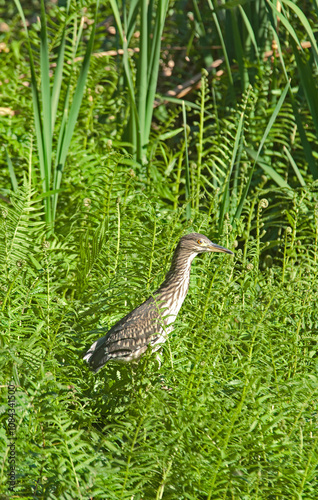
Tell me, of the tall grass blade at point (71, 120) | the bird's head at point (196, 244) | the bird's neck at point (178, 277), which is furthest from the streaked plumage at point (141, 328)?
the tall grass blade at point (71, 120)

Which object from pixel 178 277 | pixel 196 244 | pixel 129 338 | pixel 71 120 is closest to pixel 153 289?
pixel 178 277

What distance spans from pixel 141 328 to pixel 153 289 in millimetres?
501

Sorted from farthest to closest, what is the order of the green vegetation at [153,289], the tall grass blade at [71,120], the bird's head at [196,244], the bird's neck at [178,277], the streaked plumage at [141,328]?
1. the tall grass blade at [71,120]
2. the bird's head at [196,244]
3. the bird's neck at [178,277]
4. the streaked plumage at [141,328]
5. the green vegetation at [153,289]

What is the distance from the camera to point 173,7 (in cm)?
780

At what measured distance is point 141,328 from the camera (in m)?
3.64

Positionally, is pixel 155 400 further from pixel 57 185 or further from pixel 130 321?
pixel 57 185

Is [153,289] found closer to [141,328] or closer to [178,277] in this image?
[178,277]

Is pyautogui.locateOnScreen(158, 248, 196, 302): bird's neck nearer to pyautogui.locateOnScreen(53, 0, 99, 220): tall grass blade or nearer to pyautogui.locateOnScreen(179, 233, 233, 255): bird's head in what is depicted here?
pyautogui.locateOnScreen(179, 233, 233, 255): bird's head

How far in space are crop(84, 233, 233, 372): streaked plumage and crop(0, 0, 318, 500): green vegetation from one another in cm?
9

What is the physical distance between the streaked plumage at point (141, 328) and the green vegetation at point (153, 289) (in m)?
0.09

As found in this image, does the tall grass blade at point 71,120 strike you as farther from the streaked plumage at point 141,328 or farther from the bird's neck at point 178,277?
the streaked plumage at point 141,328

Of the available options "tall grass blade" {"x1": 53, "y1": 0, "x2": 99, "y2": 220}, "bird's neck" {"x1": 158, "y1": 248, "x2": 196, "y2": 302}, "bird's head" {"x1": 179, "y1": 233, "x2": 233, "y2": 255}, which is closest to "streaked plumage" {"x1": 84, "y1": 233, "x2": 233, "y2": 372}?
"bird's neck" {"x1": 158, "y1": 248, "x2": 196, "y2": 302}

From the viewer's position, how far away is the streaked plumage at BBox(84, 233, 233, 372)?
3.53 metres

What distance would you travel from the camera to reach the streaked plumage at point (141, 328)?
3.53m
